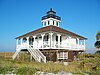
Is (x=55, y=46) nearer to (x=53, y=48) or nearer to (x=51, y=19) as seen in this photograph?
(x=53, y=48)

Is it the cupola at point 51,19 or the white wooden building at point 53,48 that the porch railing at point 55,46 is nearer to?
the white wooden building at point 53,48

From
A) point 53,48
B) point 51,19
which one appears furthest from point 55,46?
point 51,19

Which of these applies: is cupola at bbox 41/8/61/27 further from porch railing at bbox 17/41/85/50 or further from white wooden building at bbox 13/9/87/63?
porch railing at bbox 17/41/85/50

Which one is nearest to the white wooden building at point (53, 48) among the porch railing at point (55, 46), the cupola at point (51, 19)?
the porch railing at point (55, 46)

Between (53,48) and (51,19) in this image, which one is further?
(51,19)

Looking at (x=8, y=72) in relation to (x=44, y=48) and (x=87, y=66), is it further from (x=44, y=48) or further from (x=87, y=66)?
(x=44, y=48)

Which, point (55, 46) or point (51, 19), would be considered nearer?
point (55, 46)

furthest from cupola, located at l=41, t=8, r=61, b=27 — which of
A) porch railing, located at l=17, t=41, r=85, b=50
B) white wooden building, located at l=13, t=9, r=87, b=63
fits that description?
porch railing, located at l=17, t=41, r=85, b=50

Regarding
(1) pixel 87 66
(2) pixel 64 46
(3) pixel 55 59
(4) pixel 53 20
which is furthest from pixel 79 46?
(1) pixel 87 66

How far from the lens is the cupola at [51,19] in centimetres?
3123

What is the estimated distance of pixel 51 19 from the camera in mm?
31109

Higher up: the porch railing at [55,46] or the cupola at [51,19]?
the cupola at [51,19]

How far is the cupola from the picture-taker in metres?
31.2

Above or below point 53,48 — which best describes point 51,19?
above
